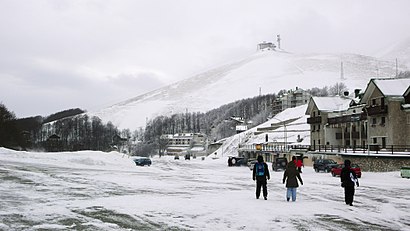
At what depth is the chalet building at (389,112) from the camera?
5584 centimetres

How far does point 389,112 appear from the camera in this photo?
56.6 meters

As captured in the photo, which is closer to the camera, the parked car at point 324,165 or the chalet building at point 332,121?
the parked car at point 324,165

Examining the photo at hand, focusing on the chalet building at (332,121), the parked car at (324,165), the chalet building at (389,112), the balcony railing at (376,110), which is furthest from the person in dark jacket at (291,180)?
the chalet building at (332,121)

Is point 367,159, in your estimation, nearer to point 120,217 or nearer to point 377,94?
point 377,94

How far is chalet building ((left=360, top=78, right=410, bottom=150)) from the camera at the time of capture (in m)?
55.8

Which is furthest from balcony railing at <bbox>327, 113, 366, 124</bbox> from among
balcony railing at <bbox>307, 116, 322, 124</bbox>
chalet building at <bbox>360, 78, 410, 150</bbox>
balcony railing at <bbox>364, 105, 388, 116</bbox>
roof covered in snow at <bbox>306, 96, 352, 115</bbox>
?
chalet building at <bbox>360, 78, 410, 150</bbox>

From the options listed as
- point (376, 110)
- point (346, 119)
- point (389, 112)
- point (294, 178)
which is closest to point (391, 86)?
point (376, 110)

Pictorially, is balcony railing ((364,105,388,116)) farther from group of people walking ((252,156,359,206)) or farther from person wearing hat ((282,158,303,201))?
person wearing hat ((282,158,303,201))

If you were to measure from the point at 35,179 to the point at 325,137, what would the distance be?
6416 cm

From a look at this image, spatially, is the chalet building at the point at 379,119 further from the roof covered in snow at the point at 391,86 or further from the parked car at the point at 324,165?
the parked car at the point at 324,165

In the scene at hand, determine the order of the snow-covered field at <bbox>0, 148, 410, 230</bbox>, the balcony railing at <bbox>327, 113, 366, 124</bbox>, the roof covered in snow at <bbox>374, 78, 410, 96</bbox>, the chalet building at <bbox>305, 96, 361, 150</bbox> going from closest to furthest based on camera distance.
→ the snow-covered field at <bbox>0, 148, 410, 230</bbox> → the roof covered in snow at <bbox>374, 78, 410, 96</bbox> → the balcony railing at <bbox>327, 113, 366, 124</bbox> → the chalet building at <bbox>305, 96, 361, 150</bbox>

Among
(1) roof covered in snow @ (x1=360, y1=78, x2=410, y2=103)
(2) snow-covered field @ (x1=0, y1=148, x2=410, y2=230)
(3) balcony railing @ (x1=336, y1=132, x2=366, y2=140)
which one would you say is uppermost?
(1) roof covered in snow @ (x1=360, y1=78, x2=410, y2=103)

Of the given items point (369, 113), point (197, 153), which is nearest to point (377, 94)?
point (369, 113)

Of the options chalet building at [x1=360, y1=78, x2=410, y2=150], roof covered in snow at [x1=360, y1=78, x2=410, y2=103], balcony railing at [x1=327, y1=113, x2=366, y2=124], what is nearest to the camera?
chalet building at [x1=360, y1=78, x2=410, y2=150]
